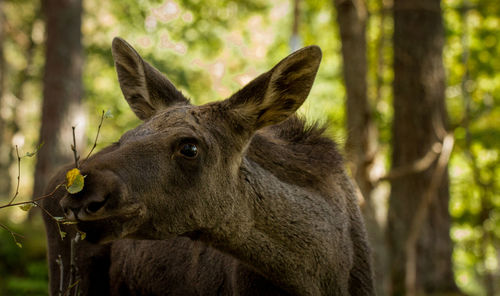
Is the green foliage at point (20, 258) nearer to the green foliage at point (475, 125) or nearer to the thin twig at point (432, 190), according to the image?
the thin twig at point (432, 190)

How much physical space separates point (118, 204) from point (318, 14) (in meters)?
18.4

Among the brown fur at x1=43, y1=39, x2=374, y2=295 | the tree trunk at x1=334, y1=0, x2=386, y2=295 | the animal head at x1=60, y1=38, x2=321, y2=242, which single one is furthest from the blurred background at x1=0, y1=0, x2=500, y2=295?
the animal head at x1=60, y1=38, x2=321, y2=242

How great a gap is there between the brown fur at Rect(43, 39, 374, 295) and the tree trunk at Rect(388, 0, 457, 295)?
625 centimetres

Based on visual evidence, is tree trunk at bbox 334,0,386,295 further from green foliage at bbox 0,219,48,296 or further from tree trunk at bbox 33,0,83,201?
tree trunk at bbox 33,0,83,201

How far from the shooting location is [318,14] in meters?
20.7

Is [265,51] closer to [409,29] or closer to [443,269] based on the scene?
[409,29]

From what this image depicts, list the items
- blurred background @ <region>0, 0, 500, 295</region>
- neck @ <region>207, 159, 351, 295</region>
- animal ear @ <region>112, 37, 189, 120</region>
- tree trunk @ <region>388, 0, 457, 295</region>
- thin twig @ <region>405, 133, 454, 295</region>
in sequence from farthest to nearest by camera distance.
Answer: tree trunk @ <region>388, 0, 457, 295</region> < thin twig @ <region>405, 133, 454, 295</region> < blurred background @ <region>0, 0, 500, 295</region> < animal ear @ <region>112, 37, 189, 120</region> < neck @ <region>207, 159, 351, 295</region>

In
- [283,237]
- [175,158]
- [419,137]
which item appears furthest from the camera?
[419,137]

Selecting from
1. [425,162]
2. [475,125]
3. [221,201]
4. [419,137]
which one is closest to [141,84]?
[221,201]

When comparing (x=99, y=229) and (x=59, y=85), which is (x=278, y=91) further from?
(x=59, y=85)

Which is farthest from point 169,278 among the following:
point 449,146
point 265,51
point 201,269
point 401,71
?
point 265,51

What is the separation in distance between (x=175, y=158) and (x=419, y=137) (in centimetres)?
815

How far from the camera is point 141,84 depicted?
484 cm

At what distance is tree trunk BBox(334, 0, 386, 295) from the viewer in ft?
30.0
